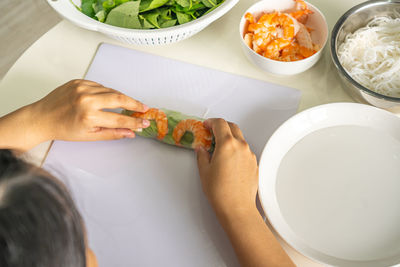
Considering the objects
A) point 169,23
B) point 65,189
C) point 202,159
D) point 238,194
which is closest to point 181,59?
point 169,23

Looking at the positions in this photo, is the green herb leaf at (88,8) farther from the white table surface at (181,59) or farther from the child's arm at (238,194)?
the child's arm at (238,194)

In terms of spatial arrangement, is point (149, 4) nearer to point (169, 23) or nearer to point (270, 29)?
point (169, 23)

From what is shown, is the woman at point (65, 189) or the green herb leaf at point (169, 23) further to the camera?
the green herb leaf at point (169, 23)

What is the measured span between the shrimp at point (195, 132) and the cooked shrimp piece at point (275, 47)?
9.8 inches

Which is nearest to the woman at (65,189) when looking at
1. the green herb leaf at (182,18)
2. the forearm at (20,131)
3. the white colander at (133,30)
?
the forearm at (20,131)

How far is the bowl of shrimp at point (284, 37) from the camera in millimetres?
933

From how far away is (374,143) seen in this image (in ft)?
2.82

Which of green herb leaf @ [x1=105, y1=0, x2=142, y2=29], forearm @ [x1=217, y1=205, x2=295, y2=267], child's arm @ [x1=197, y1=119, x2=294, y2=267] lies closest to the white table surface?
green herb leaf @ [x1=105, y1=0, x2=142, y2=29]

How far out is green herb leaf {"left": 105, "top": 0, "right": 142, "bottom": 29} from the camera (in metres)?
0.94

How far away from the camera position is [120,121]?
35.2 inches

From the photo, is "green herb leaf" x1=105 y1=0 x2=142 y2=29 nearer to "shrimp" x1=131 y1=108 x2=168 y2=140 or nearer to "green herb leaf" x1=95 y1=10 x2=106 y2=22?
"green herb leaf" x1=95 y1=10 x2=106 y2=22

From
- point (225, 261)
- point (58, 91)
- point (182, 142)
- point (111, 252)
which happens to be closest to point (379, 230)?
point (225, 261)

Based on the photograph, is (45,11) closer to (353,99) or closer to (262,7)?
(262,7)

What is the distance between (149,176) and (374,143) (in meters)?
0.52
